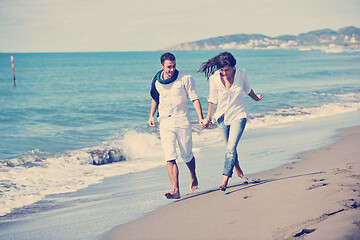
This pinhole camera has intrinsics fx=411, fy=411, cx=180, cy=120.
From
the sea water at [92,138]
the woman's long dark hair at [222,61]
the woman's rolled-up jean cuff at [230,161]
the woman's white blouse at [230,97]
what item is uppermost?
the woman's long dark hair at [222,61]

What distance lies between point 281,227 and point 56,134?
41.6 ft

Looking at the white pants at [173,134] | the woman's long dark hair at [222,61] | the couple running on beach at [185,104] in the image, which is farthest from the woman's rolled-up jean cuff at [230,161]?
the woman's long dark hair at [222,61]

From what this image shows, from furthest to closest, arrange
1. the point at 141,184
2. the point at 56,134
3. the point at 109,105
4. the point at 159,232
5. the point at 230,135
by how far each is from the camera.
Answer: the point at 109,105 < the point at 56,134 < the point at 141,184 < the point at 230,135 < the point at 159,232

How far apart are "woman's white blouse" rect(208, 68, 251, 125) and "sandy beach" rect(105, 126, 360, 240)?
1.00m

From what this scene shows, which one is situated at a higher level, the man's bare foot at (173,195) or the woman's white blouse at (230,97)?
the woman's white blouse at (230,97)

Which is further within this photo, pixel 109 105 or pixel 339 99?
pixel 109 105

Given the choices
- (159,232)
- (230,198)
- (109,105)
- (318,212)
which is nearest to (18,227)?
(159,232)

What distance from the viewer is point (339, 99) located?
21.4 metres

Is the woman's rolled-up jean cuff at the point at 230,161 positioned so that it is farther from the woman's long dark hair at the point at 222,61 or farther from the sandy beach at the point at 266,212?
the woman's long dark hair at the point at 222,61

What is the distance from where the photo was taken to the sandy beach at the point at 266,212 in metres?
3.65

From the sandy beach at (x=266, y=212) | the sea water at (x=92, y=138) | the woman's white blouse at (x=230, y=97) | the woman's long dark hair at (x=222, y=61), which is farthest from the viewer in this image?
the sea water at (x=92, y=138)

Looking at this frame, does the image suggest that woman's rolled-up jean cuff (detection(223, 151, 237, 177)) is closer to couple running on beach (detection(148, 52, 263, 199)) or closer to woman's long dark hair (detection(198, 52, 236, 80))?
couple running on beach (detection(148, 52, 263, 199))

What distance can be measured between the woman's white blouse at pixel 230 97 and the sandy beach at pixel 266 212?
100 centimetres

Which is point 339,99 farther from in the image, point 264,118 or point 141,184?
point 141,184
